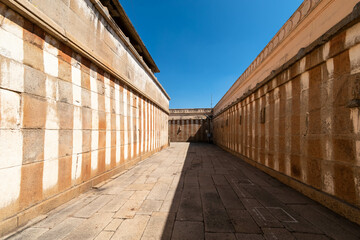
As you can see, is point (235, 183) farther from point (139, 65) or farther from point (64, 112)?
point (139, 65)

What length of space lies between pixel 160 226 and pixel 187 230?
0.44m

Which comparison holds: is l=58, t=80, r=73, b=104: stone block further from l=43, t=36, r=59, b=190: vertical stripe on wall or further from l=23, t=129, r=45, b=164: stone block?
l=23, t=129, r=45, b=164: stone block

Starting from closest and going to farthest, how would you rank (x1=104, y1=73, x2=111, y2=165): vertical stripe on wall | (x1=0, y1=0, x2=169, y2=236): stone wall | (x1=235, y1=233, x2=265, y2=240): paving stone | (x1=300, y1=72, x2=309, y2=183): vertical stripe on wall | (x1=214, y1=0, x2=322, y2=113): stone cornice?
(x1=235, y1=233, x2=265, y2=240): paving stone < (x1=0, y1=0, x2=169, y2=236): stone wall < (x1=300, y1=72, x2=309, y2=183): vertical stripe on wall < (x1=214, y1=0, x2=322, y2=113): stone cornice < (x1=104, y1=73, x2=111, y2=165): vertical stripe on wall

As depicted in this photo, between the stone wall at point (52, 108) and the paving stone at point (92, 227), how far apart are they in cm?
94

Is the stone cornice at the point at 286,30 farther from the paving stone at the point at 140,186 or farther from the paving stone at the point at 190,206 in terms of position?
the paving stone at the point at 140,186

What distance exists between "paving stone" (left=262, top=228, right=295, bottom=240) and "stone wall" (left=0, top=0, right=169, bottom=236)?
3807mm

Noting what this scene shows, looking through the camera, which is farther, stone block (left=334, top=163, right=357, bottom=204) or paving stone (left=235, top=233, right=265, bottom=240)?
stone block (left=334, top=163, right=357, bottom=204)

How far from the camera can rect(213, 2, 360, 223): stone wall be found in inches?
95.5

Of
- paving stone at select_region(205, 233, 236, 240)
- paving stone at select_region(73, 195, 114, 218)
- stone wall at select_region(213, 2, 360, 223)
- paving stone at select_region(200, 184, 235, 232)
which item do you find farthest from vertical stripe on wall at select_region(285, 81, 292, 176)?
paving stone at select_region(73, 195, 114, 218)

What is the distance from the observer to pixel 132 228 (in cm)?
A: 224

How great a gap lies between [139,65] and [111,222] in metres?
6.72

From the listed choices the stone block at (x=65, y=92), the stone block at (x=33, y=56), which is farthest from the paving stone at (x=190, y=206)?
the stone block at (x=33, y=56)

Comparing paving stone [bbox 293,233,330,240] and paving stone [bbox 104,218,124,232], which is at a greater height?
paving stone [bbox 293,233,330,240]

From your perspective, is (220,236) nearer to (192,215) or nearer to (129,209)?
(192,215)
